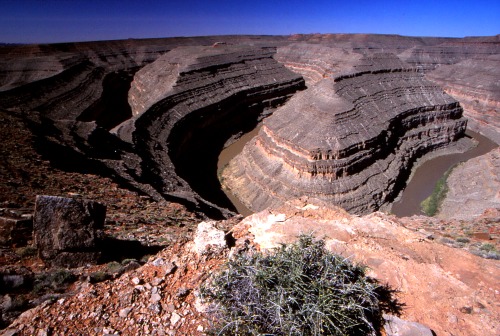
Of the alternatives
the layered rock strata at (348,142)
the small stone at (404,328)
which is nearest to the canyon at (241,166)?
the layered rock strata at (348,142)

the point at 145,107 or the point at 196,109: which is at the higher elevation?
the point at 145,107

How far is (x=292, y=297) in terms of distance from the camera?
4527 mm

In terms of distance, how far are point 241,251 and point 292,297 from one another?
8.53 feet

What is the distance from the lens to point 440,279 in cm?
675

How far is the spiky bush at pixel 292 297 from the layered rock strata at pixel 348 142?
636 inches

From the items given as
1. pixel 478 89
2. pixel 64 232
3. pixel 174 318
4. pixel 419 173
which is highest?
pixel 478 89

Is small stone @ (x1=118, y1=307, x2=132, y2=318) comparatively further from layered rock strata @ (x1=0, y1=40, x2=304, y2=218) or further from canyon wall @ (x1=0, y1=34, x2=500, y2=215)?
canyon wall @ (x1=0, y1=34, x2=500, y2=215)

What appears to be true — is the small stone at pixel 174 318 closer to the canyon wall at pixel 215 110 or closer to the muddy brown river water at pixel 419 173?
the canyon wall at pixel 215 110

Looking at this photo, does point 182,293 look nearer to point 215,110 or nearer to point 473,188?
point 473,188

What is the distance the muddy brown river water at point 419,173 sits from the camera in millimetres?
22328

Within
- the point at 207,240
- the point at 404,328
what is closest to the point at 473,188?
the point at 404,328

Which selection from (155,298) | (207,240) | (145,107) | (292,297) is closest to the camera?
(292,297)

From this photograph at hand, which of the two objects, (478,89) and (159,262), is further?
(478,89)

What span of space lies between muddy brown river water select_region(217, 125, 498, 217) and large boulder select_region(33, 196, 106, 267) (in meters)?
14.6
